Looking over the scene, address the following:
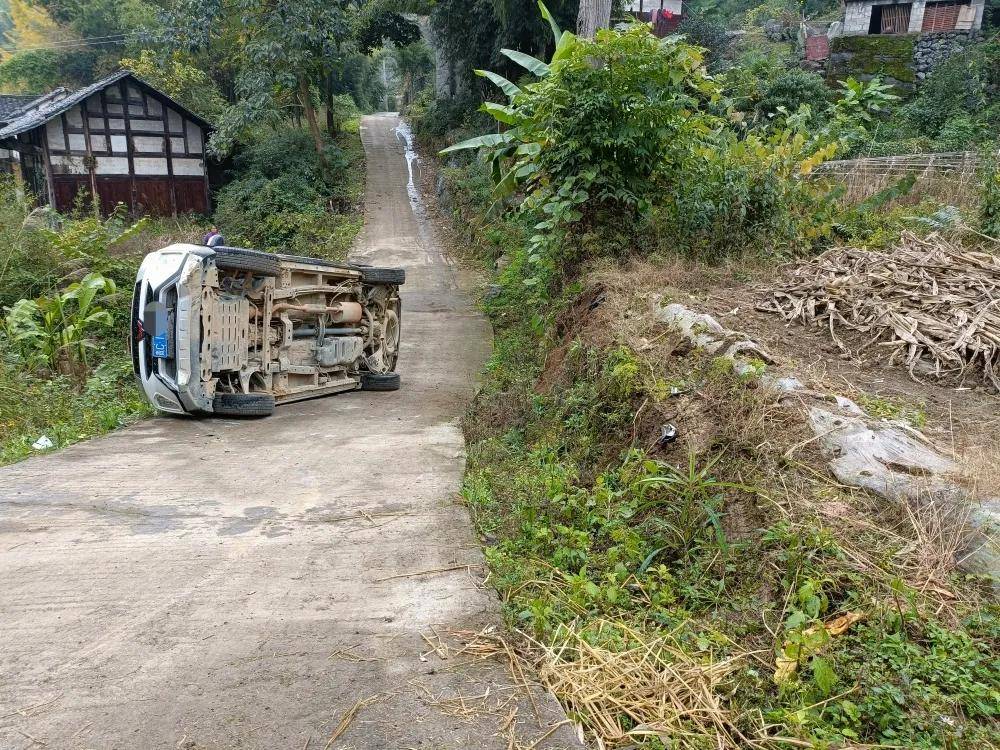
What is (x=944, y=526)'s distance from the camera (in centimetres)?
341

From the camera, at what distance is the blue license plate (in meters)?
7.55

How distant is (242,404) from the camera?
321 inches

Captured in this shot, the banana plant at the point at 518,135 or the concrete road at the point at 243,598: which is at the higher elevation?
the banana plant at the point at 518,135

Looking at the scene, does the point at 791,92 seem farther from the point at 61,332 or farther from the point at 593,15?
the point at 61,332

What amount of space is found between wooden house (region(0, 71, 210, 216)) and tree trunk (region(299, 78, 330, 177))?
3.86 metres

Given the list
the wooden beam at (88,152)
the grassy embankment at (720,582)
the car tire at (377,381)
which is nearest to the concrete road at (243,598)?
the grassy embankment at (720,582)

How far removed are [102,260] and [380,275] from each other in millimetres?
8899

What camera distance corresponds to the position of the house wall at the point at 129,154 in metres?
24.2

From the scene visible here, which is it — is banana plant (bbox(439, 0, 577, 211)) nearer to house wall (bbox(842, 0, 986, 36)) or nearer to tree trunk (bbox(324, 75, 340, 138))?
house wall (bbox(842, 0, 986, 36))

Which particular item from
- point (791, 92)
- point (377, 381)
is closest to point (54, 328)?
point (377, 381)

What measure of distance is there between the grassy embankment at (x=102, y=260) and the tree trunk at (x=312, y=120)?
0.32 m

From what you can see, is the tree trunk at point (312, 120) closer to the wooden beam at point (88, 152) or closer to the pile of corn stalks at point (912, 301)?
the wooden beam at point (88, 152)

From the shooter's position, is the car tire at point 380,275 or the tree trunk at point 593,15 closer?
the car tire at point 380,275

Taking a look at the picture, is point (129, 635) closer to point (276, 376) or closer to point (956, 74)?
point (276, 376)
